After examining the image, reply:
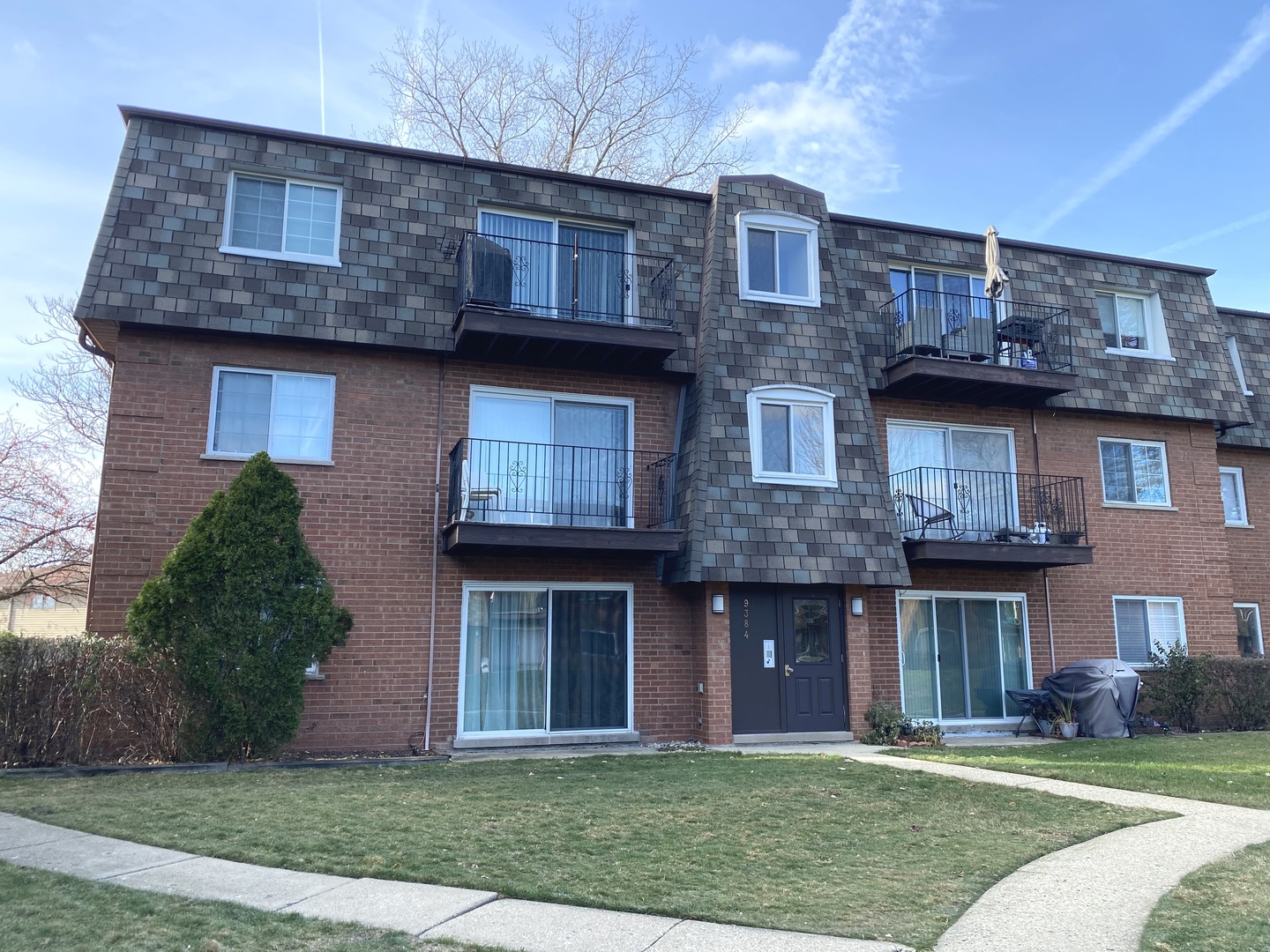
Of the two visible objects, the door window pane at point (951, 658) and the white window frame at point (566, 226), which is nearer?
the white window frame at point (566, 226)

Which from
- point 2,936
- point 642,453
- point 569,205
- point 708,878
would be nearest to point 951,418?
point 642,453

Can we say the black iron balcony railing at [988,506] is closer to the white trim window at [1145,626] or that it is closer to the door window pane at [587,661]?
the white trim window at [1145,626]

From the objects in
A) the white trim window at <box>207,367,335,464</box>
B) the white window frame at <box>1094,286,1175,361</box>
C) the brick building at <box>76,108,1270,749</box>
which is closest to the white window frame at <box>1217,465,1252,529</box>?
the brick building at <box>76,108,1270,749</box>

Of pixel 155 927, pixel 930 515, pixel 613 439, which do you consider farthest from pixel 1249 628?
pixel 155 927

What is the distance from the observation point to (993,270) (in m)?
15.0

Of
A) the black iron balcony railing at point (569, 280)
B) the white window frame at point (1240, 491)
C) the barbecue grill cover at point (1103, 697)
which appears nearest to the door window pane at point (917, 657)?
the barbecue grill cover at point (1103, 697)

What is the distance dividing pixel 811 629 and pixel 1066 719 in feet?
12.9

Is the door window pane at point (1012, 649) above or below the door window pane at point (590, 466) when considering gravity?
below

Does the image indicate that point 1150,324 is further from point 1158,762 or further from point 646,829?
point 646,829

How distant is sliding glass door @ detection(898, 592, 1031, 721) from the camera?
1423 centimetres

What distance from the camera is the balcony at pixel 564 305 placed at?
12.2m

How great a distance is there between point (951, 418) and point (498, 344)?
744 centimetres

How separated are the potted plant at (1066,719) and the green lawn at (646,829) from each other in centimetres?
519

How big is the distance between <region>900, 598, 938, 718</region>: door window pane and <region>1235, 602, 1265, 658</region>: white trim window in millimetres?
6973
